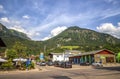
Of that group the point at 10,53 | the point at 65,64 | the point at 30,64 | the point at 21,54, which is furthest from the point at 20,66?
the point at 10,53

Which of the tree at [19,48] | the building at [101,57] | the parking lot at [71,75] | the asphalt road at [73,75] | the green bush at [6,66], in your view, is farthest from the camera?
the building at [101,57]

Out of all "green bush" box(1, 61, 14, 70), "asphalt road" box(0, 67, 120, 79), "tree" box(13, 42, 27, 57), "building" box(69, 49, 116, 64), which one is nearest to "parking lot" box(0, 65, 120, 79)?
"asphalt road" box(0, 67, 120, 79)

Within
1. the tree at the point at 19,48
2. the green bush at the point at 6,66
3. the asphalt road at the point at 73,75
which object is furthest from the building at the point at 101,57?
the asphalt road at the point at 73,75

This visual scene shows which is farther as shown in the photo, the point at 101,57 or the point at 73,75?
the point at 101,57

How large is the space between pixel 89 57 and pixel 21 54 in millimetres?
29314

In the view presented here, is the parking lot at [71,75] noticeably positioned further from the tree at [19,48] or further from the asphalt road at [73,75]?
the tree at [19,48]

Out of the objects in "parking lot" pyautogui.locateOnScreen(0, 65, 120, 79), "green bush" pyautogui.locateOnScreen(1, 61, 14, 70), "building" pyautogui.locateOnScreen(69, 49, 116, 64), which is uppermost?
"building" pyautogui.locateOnScreen(69, 49, 116, 64)

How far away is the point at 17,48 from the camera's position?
4703 centimetres

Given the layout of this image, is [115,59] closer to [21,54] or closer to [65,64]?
[65,64]

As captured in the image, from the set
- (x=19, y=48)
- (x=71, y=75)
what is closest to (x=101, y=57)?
(x=19, y=48)

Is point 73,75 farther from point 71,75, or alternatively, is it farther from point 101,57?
point 101,57

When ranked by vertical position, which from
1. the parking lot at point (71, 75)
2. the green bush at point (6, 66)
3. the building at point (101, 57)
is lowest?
the parking lot at point (71, 75)

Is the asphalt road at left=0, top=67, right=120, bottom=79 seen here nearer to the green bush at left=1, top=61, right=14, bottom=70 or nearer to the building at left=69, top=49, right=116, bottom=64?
the green bush at left=1, top=61, right=14, bottom=70

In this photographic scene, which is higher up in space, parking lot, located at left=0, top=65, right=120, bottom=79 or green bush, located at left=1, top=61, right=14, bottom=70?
green bush, located at left=1, top=61, right=14, bottom=70
